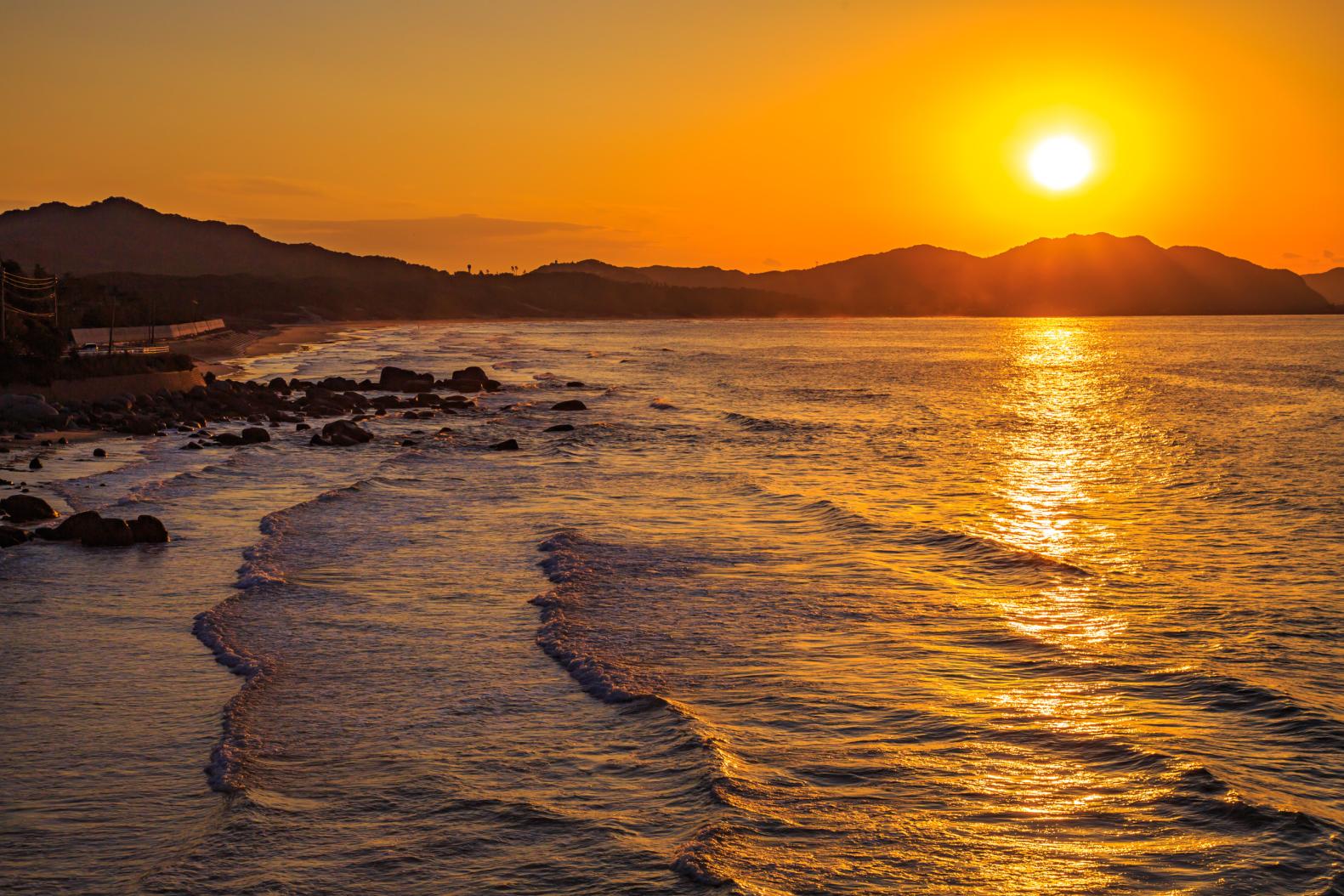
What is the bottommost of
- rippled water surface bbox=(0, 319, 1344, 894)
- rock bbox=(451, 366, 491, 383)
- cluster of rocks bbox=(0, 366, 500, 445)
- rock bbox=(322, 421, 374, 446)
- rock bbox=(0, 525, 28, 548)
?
rippled water surface bbox=(0, 319, 1344, 894)

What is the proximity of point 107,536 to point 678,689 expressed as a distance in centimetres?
1077

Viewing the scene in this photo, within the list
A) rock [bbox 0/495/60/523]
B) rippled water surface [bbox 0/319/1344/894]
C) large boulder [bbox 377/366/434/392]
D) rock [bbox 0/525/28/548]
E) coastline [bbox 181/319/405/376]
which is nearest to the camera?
rippled water surface [bbox 0/319/1344/894]

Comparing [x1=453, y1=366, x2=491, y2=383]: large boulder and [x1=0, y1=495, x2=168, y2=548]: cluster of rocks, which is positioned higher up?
[x1=453, y1=366, x2=491, y2=383]: large boulder

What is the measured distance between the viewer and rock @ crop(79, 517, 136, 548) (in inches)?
682

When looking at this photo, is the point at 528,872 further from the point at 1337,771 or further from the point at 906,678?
the point at 1337,771

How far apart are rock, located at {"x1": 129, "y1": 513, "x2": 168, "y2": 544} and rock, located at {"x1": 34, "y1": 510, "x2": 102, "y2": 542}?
505 mm

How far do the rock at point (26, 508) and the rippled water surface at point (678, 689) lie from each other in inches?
83.8

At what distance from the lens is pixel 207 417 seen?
39.3 meters

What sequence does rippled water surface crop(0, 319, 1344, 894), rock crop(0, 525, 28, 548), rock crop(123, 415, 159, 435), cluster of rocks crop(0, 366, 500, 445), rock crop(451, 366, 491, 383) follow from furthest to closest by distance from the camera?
rock crop(451, 366, 491, 383) → rock crop(123, 415, 159, 435) → cluster of rocks crop(0, 366, 500, 445) → rock crop(0, 525, 28, 548) → rippled water surface crop(0, 319, 1344, 894)

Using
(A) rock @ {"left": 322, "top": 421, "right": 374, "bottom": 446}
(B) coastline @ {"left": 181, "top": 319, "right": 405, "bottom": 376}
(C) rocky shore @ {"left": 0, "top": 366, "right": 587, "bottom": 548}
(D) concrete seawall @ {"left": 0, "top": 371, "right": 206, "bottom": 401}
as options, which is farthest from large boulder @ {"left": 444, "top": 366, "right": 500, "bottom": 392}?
(A) rock @ {"left": 322, "top": 421, "right": 374, "bottom": 446}

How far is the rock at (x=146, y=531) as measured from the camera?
1767 cm

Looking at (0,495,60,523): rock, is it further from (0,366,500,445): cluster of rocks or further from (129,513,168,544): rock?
(0,366,500,445): cluster of rocks

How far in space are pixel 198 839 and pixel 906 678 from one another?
6856 millimetres

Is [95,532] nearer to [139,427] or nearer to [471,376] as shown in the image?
[139,427]
